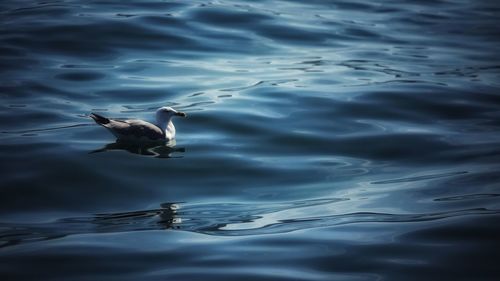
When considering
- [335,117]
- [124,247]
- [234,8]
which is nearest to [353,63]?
[335,117]

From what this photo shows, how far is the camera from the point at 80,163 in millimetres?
13297

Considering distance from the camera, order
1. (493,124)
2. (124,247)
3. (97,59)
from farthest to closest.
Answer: (97,59) → (493,124) → (124,247)

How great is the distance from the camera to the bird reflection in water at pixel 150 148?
571 inches

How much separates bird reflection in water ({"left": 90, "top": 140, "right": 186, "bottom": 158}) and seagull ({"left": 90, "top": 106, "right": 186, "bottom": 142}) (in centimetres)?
10

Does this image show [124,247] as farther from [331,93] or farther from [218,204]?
[331,93]

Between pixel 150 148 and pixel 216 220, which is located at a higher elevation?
pixel 150 148

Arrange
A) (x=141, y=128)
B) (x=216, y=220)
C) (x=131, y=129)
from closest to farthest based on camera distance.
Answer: (x=216, y=220) → (x=131, y=129) → (x=141, y=128)

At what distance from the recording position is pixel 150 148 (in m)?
15.1

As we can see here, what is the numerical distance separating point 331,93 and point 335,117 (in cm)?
210

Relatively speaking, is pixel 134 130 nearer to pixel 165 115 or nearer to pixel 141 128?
pixel 141 128

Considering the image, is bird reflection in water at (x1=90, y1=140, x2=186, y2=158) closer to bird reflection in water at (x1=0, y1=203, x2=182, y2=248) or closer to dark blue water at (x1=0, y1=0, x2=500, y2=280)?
dark blue water at (x1=0, y1=0, x2=500, y2=280)

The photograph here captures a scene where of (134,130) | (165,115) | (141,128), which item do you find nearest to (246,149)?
(165,115)

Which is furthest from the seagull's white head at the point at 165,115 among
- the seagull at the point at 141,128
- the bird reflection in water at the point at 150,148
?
the bird reflection in water at the point at 150,148

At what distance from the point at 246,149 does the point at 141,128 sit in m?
2.02
